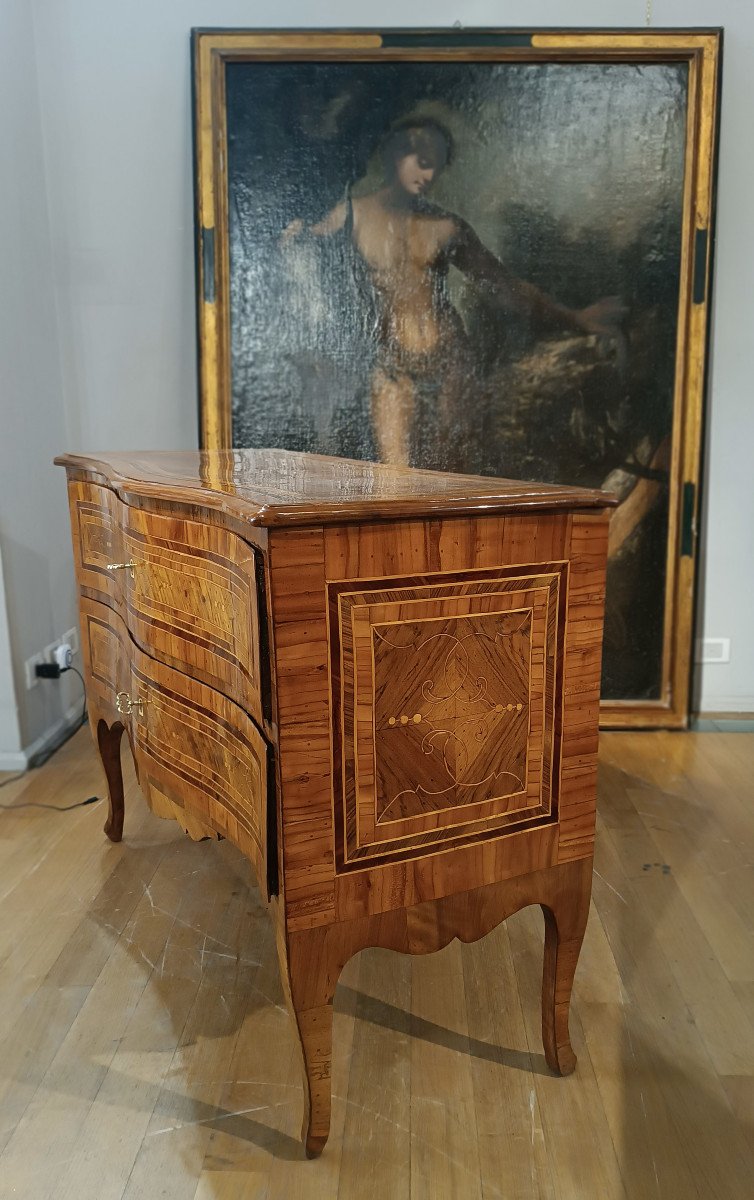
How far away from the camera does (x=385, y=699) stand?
4.39ft

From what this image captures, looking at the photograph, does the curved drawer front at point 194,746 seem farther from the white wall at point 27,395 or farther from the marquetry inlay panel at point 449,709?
the white wall at point 27,395

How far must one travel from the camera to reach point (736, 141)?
3088mm

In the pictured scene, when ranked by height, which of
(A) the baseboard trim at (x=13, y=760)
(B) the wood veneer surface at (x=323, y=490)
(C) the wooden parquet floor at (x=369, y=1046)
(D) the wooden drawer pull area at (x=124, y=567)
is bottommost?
(C) the wooden parquet floor at (x=369, y=1046)

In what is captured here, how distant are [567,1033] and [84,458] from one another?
63.3 inches

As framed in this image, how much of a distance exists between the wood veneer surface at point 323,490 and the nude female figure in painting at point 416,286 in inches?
50.4

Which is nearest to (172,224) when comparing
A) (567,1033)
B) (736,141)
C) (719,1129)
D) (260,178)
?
(260,178)

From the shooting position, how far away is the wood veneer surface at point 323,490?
4.07 ft

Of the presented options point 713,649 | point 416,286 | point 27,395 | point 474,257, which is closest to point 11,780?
point 27,395

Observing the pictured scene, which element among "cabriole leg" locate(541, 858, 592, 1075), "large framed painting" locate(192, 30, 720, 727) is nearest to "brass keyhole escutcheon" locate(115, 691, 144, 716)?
"cabriole leg" locate(541, 858, 592, 1075)

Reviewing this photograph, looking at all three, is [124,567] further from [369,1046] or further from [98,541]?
[369,1046]

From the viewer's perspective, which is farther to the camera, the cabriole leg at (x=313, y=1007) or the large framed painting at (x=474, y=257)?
the large framed painting at (x=474, y=257)

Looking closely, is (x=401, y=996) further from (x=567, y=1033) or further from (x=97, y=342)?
(x=97, y=342)

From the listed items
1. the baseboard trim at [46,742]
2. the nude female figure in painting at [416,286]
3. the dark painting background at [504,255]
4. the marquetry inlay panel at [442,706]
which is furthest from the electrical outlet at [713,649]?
the baseboard trim at [46,742]

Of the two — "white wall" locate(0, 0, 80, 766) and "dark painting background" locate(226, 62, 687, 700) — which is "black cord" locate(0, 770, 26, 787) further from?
"dark painting background" locate(226, 62, 687, 700)
